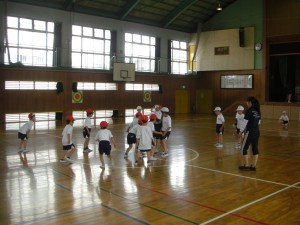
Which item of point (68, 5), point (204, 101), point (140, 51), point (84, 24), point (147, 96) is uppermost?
point (68, 5)

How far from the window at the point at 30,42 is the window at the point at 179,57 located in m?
12.6

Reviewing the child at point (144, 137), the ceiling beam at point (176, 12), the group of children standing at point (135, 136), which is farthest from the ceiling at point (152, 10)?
the child at point (144, 137)

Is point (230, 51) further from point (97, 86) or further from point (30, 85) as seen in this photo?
point (30, 85)

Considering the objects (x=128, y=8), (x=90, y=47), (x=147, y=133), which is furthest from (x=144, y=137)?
(x=128, y=8)

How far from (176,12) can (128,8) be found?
4.92 metres

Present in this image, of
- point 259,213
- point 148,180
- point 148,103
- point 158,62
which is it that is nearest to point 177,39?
point 158,62

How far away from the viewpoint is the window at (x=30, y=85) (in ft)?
75.8

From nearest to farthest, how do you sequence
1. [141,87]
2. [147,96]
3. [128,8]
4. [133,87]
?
1. [128,8]
2. [133,87]
3. [141,87]
4. [147,96]

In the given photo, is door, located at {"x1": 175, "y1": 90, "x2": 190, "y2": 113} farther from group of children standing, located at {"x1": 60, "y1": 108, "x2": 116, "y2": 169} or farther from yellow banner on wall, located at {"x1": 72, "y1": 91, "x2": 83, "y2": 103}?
group of children standing, located at {"x1": 60, "y1": 108, "x2": 116, "y2": 169}

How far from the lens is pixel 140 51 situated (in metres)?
31.1

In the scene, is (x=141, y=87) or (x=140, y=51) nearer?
(x=141, y=87)

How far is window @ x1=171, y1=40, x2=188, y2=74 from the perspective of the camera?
33.9 m

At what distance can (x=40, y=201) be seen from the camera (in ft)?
22.1

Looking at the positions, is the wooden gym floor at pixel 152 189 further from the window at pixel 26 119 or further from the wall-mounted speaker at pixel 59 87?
the wall-mounted speaker at pixel 59 87
